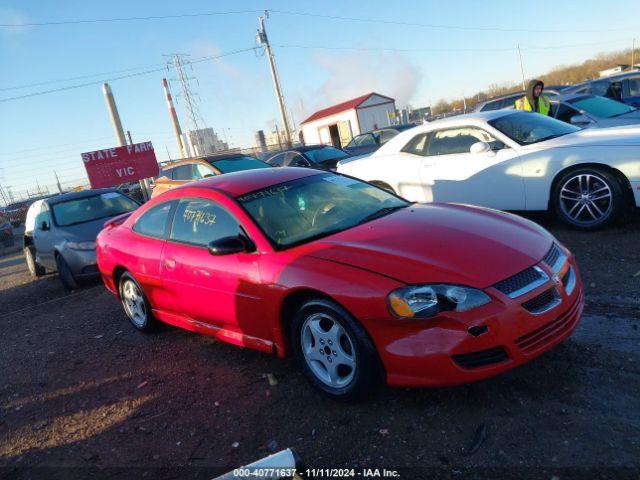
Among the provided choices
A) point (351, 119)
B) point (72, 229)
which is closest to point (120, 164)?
point (72, 229)

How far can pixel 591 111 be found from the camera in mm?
9680

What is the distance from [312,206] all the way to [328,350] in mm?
1240

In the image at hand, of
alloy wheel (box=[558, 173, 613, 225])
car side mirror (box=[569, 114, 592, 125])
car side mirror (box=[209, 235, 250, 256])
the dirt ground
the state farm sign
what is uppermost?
the state farm sign

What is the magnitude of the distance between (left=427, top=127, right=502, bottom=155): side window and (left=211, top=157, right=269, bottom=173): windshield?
4.76m

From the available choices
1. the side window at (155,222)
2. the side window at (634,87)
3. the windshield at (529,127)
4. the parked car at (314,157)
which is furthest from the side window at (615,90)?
the side window at (155,222)

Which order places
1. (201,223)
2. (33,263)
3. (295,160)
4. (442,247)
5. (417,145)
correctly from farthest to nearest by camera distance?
(295,160)
(33,263)
(417,145)
(201,223)
(442,247)

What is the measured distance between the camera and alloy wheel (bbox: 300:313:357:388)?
3.05 m

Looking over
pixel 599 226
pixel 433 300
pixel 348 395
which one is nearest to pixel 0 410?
pixel 348 395

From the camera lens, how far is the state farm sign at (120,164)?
60.5 feet

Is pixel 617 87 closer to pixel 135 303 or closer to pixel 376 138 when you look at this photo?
pixel 376 138

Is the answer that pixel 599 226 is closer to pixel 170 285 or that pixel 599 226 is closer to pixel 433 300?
pixel 433 300

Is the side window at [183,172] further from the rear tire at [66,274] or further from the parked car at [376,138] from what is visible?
the parked car at [376,138]

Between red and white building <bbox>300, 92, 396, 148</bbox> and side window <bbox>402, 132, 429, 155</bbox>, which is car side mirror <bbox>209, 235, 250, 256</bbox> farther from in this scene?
red and white building <bbox>300, 92, 396, 148</bbox>

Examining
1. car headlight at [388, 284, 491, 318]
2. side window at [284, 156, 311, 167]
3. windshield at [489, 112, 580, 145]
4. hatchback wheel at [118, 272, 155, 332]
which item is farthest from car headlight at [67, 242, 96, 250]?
side window at [284, 156, 311, 167]
